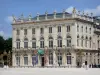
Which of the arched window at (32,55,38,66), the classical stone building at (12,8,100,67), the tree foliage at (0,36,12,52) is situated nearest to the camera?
the classical stone building at (12,8,100,67)

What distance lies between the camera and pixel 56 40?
68.0 metres

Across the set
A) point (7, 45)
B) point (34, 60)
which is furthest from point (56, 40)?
point (7, 45)

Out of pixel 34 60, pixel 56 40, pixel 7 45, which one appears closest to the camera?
pixel 56 40

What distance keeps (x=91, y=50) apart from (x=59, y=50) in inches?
290

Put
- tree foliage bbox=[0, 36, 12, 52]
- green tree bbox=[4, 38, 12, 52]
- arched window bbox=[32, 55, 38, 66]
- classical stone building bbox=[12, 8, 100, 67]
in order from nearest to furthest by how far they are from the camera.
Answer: classical stone building bbox=[12, 8, 100, 67] → arched window bbox=[32, 55, 38, 66] → tree foliage bbox=[0, 36, 12, 52] → green tree bbox=[4, 38, 12, 52]

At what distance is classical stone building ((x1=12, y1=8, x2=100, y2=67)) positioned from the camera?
2601 inches

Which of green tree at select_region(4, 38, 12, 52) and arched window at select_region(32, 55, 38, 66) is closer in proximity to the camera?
arched window at select_region(32, 55, 38, 66)

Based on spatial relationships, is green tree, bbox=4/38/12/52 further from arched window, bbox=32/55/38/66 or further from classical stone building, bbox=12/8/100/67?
arched window, bbox=32/55/38/66

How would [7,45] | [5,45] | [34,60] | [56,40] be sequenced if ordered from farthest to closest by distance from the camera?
[7,45] < [5,45] < [34,60] < [56,40]

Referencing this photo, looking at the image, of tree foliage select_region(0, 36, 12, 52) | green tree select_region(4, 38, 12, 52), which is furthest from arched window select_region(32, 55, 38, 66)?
green tree select_region(4, 38, 12, 52)

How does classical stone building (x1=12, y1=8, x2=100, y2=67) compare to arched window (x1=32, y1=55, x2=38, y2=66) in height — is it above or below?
above

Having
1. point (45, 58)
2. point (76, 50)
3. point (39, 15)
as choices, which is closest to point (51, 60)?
point (45, 58)

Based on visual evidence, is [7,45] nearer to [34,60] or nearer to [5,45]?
[5,45]

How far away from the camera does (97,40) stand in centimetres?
7425
